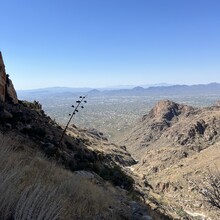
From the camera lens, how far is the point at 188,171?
58281 millimetres

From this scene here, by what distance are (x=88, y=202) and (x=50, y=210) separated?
3.60m

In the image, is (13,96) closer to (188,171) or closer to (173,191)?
(173,191)

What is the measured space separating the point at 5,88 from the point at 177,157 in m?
57.3

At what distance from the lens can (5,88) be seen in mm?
28641

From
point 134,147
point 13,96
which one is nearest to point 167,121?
point 134,147

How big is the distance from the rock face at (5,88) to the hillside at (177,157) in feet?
49.7

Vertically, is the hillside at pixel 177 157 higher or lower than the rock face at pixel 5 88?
lower

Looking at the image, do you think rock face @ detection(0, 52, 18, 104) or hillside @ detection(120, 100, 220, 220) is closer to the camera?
rock face @ detection(0, 52, 18, 104)

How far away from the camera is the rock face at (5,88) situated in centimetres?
2733

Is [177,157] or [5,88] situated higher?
[5,88]

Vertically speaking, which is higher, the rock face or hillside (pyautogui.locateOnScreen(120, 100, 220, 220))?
the rock face

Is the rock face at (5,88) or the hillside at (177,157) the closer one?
the rock face at (5,88)

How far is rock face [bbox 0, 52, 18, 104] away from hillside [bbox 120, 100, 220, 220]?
1515cm

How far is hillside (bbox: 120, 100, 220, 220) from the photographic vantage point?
39.3 m
